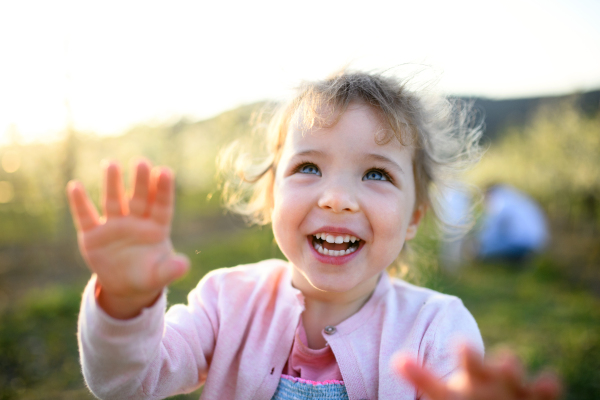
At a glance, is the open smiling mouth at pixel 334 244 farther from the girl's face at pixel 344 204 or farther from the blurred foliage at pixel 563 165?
the blurred foliage at pixel 563 165

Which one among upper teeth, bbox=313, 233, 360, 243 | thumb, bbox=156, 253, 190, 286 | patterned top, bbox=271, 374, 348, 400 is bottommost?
patterned top, bbox=271, 374, 348, 400

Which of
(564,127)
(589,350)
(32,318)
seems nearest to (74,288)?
(32,318)

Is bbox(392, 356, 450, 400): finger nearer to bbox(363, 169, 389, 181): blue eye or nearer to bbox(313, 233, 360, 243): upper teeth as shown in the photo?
bbox(313, 233, 360, 243): upper teeth

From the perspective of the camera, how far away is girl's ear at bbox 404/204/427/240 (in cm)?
185

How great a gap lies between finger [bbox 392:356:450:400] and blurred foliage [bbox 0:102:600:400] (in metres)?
0.96

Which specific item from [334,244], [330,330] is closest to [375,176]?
[334,244]

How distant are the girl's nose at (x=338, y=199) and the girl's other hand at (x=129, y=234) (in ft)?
1.82

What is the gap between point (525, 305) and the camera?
5352 millimetres

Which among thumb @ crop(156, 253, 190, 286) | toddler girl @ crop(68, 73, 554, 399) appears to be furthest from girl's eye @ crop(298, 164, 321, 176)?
thumb @ crop(156, 253, 190, 286)

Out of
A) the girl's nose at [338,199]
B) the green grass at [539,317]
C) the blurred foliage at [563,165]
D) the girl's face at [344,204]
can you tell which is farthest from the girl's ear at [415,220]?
the blurred foliage at [563,165]

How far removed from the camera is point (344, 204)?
1.38m

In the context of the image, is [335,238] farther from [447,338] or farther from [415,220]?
[415,220]

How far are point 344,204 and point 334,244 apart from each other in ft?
0.62

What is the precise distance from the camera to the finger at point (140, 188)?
100 centimetres
